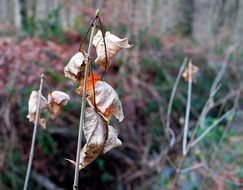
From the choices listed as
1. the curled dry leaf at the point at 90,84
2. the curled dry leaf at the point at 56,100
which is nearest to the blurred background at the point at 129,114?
the curled dry leaf at the point at 56,100

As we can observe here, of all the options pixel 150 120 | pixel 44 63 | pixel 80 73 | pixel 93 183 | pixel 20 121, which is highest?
pixel 80 73

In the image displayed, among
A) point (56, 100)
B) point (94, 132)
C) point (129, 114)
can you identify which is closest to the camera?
point (94, 132)

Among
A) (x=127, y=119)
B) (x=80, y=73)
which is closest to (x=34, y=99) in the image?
(x=80, y=73)

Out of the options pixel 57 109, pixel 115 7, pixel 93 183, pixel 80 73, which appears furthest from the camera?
pixel 115 7

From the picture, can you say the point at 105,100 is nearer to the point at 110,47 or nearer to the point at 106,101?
the point at 106,101

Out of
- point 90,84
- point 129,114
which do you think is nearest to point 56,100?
point 90,84

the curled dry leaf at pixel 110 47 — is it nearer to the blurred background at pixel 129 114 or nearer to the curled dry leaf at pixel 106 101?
the curled dry leaf at pixel 106 101

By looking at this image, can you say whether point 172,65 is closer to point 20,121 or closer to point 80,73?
point 20,121
